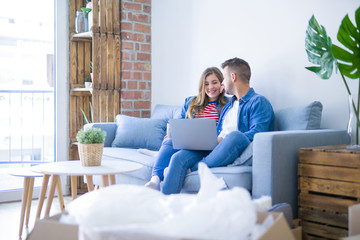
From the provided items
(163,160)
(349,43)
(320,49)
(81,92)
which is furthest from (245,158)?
(81,92)

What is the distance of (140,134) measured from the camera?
3.52 m

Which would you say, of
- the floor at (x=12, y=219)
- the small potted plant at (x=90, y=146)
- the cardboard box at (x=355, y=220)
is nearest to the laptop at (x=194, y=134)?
the small potted plant at (x=90, y=146)

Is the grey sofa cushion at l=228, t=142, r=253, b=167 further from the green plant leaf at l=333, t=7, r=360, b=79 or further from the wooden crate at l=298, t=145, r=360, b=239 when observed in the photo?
the green plant leaf at l=333, t=7, r=360, b=79

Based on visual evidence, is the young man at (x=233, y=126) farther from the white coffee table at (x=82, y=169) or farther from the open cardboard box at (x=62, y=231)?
the open cardboard box at (x=62, y=231)

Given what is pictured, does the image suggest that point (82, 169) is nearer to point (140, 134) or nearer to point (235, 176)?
point (235, 176)

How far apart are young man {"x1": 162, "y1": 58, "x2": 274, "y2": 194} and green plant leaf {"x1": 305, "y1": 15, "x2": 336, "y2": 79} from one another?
1.69 ft

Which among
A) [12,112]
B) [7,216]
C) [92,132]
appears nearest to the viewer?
[92,132]

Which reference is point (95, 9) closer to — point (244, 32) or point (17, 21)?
point (17, 21)

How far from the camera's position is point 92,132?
2404mm

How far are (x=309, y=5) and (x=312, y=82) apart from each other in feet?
1.71

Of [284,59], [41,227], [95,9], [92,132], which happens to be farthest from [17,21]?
[41,227]

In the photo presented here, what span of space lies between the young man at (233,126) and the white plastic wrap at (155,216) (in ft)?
5.02

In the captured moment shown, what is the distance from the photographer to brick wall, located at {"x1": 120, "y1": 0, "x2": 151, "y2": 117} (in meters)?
4.04

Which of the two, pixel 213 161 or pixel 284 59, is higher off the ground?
pixel 284 59
